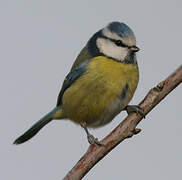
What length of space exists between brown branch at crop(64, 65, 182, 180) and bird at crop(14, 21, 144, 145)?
2.66ft

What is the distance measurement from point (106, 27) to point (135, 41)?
44 cm

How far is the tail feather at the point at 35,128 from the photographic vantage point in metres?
4.11

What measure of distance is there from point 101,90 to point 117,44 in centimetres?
52

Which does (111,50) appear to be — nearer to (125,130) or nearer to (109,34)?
(109,34)

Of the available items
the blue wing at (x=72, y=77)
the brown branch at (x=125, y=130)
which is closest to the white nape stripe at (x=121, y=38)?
the blue wing at (x=72, y=77)

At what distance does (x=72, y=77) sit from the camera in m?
3.75

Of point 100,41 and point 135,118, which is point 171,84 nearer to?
Result: point 135,118

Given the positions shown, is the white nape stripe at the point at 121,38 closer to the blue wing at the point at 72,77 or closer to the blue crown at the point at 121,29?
the blue crown at the point at 121,29

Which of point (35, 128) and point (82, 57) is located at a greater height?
point (82, 57)

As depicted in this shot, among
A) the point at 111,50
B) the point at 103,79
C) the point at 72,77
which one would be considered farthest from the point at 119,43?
the point at 72,77

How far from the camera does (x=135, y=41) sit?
11.5 ft

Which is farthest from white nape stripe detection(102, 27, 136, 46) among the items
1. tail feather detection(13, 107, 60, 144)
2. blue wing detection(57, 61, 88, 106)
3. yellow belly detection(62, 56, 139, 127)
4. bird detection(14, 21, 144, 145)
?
tail feather detection(13, 107, 60, 144)

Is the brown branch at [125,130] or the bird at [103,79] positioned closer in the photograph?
the brown branch at [125,130]

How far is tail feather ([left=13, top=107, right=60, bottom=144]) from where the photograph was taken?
4.11 meters
